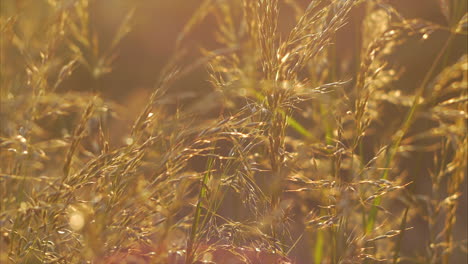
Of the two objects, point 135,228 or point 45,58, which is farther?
point 45,58

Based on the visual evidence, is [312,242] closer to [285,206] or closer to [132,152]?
[285,206]

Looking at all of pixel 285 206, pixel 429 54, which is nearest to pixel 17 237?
pixel 285 206

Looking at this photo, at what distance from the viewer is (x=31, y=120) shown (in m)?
1.16

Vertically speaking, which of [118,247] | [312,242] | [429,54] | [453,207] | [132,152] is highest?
[132,152]

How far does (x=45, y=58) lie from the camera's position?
1.21 meters

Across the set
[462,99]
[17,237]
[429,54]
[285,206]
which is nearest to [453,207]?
[462,99]

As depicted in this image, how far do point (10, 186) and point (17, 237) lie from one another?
0.76ft

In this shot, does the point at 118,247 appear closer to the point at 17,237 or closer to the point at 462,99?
the point at 17,237

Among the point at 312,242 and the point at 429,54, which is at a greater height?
the point at 312,242

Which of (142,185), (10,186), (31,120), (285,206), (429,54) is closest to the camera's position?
(142,185)

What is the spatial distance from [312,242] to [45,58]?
0.67 meters

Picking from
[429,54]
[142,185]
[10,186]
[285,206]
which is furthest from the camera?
[429,54]

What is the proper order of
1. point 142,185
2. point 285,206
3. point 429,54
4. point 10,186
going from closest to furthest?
point 142,185, point 285,206, point 10,186, point 429,54

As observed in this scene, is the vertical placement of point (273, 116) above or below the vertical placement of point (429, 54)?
above
